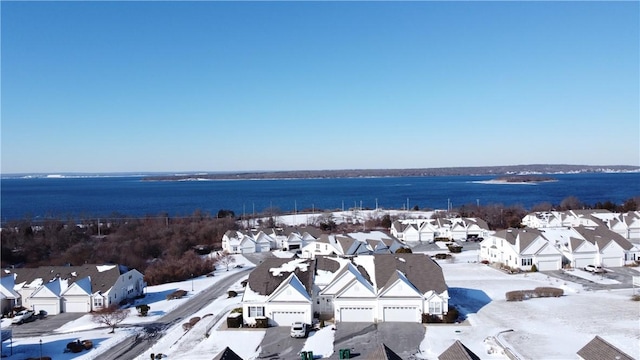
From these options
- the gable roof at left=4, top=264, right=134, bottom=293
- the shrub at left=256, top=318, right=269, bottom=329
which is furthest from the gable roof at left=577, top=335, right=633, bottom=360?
the gable roof at left=4, top=264, right=134, bottom=293

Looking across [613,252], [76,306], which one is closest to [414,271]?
[613,252]

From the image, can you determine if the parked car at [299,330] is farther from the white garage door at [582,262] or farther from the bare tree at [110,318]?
the white garage door at [582,262]

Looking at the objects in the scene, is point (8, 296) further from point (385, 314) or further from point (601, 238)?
point (601, 238)

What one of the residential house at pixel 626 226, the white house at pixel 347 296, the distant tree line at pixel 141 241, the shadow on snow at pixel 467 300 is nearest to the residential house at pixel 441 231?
the distant tree line at pixel 141 241

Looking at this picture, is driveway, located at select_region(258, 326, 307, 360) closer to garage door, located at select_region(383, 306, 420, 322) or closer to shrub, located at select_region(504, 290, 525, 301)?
garage door, located at select_region(383, 306, 420, 322)

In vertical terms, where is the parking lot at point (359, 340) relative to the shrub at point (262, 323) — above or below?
below

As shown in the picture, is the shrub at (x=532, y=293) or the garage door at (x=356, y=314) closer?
the garage door at (x=356, y=314)

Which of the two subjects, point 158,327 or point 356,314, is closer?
point 356,314
